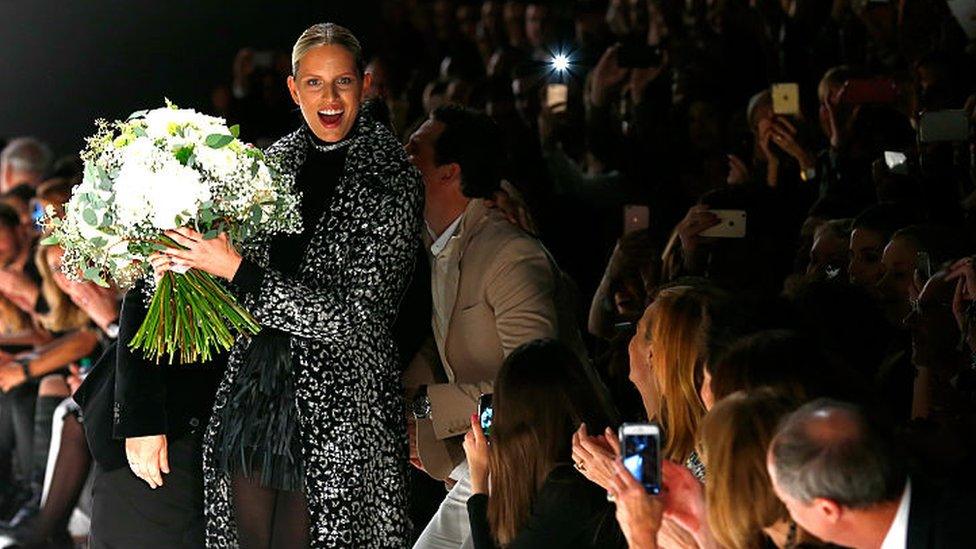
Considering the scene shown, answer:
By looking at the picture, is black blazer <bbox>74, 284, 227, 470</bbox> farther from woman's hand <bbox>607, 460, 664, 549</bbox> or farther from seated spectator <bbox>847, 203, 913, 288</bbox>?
seated spectator <bbox>847, 203, 913, 288</bbox>

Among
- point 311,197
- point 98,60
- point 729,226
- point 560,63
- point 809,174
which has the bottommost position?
point 729,226

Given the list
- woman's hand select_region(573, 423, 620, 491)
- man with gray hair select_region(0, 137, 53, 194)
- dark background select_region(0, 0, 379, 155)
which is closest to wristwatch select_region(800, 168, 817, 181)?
woman's hand select_region(573, 423, 620, 491)

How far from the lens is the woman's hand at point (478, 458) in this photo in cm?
445

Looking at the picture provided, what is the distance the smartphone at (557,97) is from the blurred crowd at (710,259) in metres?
0.01

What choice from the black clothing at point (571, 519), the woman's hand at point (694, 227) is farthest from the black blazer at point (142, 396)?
the woman's hand at point (694, 227)

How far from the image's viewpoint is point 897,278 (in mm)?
5520

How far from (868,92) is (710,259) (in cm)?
134

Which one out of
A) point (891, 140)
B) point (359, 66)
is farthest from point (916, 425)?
point (891, 140)

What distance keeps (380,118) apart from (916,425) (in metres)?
1.89

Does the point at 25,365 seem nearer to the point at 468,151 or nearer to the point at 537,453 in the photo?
the point at 468,151

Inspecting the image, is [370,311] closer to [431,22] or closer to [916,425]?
[916,425]

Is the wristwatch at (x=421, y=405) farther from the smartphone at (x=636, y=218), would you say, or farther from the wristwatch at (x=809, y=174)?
the wristwatch at (x=809, y=174)

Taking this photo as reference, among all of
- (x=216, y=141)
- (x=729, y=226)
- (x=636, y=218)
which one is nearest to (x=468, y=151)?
(x=216, y=141)

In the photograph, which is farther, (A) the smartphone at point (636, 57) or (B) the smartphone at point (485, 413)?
(A) the smartphone at point (636, 57)
